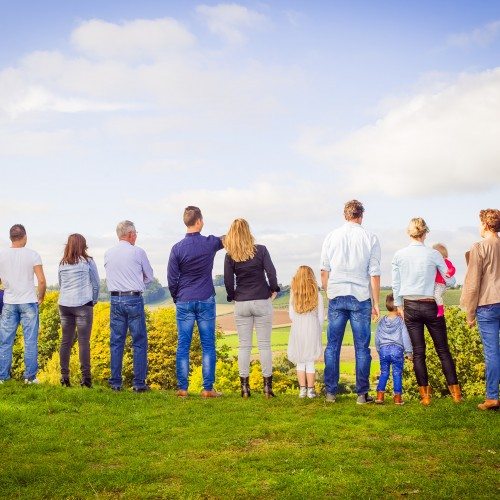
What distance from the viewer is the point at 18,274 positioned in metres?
14.7

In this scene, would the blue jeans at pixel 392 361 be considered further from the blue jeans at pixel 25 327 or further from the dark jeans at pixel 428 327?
the blue jeans at pixel 25 327

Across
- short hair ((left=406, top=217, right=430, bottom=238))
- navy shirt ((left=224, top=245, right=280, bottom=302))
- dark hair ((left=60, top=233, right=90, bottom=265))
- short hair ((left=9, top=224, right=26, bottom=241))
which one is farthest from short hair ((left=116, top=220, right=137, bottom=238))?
short hair ((left=406, top=217, right=430, bottom=238))

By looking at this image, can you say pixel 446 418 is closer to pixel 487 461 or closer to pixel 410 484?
pixel 487 461

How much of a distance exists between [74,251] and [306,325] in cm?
560

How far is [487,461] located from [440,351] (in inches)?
149

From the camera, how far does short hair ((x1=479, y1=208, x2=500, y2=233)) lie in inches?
450

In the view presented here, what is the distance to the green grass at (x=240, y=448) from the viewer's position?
7.55 meters

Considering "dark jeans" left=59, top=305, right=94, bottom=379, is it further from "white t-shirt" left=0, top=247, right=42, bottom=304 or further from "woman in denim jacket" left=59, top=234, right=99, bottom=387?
"white t-shirt" left=0, top=247, right=42, bottom=304

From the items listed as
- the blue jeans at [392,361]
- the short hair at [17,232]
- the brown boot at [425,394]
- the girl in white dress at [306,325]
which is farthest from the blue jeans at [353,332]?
the short hair at [17,232]

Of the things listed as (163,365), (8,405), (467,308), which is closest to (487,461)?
(467,308)

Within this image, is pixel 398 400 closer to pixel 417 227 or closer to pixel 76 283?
pixel 417 227

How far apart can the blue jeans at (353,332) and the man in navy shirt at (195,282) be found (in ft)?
8.51

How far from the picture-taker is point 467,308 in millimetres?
11430

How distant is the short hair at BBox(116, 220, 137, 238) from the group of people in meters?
0.03
